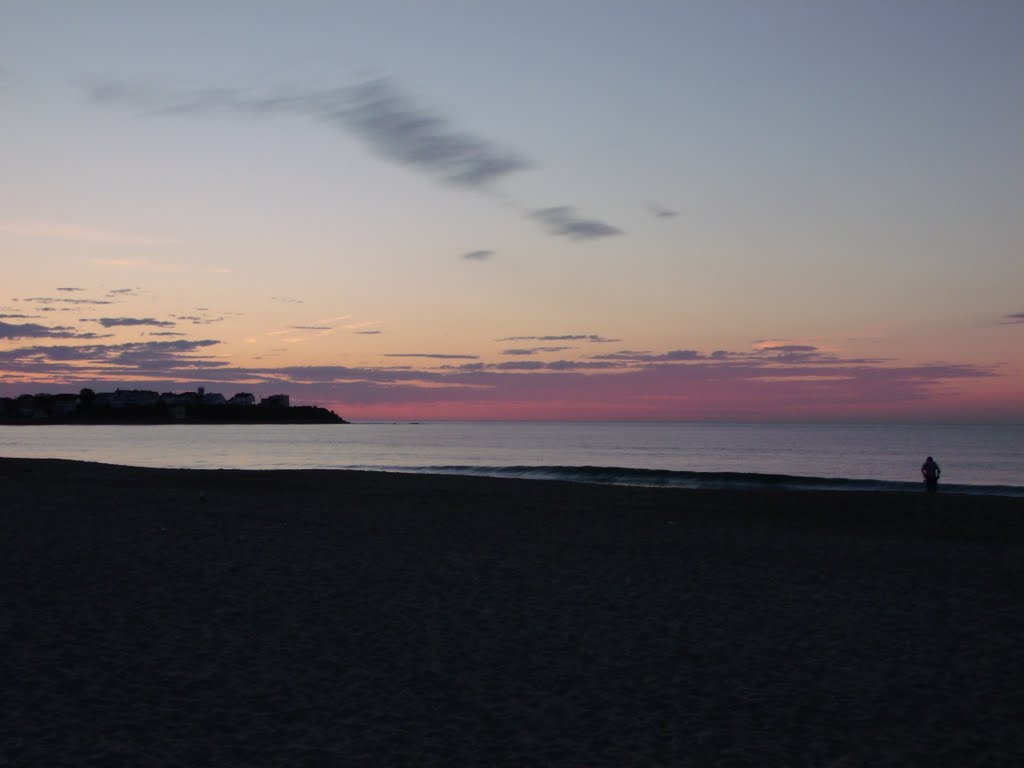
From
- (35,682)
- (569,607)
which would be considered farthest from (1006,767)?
(35,682)

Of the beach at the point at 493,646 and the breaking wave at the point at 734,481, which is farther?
the breaking wave at the point at 734,481

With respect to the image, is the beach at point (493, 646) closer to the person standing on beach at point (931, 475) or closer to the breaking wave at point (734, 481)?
the person standing on beach at point (931, 475)

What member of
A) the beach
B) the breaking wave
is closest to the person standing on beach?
the breaking wave

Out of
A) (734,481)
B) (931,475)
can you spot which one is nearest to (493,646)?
(931,475)

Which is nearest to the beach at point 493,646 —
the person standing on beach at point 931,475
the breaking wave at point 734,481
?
the person standing on beach at point 931,475

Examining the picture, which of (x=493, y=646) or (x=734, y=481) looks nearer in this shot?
(x=493, y=646)

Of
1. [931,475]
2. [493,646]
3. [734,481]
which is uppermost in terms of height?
[931,475]

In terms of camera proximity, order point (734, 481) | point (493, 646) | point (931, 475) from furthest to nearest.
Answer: point (734, 481) → point (931, 475) → point (493, 646)

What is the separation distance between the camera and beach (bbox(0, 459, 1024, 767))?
7613 mm

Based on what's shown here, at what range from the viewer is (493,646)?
1072cm

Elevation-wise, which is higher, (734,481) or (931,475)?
(931,475)

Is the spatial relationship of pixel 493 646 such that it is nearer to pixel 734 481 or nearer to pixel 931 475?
pixel 931 475

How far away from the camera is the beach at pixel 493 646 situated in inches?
300

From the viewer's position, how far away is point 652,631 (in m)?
11.6
